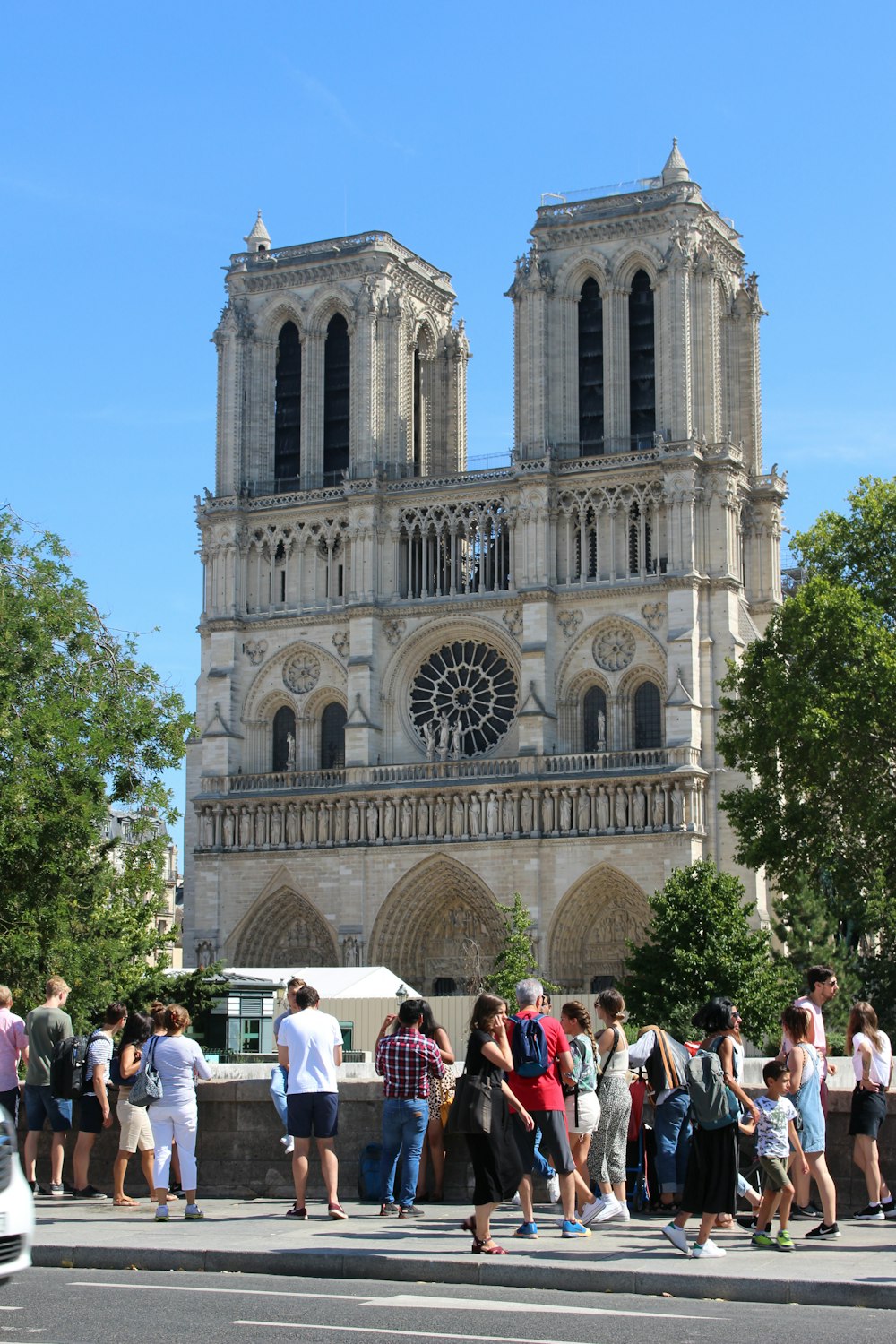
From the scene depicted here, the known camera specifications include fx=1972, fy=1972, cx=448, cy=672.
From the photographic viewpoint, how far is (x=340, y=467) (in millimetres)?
53688

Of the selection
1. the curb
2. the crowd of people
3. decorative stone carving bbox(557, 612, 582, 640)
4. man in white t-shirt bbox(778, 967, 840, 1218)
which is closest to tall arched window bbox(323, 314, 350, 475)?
decorative stone carving bbox(557, 612, 582, 640)

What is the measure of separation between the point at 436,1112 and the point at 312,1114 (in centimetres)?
116

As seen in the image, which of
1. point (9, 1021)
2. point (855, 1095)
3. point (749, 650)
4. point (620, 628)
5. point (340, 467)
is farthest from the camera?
point (340, 467)

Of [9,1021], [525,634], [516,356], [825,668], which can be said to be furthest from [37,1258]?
[516,356]

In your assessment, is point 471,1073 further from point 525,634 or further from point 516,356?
point 516,356

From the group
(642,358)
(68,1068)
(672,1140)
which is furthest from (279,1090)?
(642,358)

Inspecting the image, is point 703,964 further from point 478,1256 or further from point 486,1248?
point 478,1256

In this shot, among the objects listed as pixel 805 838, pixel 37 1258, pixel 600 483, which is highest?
pixel 600 483

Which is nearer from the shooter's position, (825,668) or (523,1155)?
(523,1155)

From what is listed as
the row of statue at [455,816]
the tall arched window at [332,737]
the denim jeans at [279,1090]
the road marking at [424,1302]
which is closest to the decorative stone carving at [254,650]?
the tall arched window at [332,737]

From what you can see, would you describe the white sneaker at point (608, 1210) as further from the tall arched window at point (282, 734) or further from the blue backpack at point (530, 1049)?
the tall arched window at point (282, 734)

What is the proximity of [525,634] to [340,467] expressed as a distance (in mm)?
8384

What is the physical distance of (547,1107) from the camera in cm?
1320

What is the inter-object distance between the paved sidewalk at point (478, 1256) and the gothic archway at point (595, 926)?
3272 centimetres
